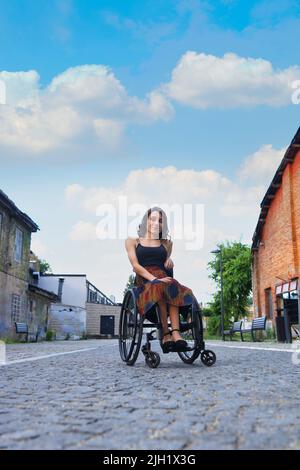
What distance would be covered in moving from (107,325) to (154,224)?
156 ft

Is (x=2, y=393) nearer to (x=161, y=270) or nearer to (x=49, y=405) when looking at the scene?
(x=49, y=405)

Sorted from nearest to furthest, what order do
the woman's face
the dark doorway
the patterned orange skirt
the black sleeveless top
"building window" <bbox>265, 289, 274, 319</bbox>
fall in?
1. the patterned orange skirt
2. the black sleeveless top
3. the woman's face
4. "building window" <bbox>265, 289, 274, 319</bbox>
5. the dark doorway

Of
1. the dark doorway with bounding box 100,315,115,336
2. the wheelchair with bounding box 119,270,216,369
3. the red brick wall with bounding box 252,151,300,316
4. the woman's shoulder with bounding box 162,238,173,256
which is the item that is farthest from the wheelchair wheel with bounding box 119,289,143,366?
the dark doorway with bounding box 100,315,115,336

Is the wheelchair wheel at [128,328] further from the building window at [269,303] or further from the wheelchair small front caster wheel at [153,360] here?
the building window at [269,303]

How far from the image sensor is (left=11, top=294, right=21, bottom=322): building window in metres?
22.8

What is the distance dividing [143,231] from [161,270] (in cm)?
60

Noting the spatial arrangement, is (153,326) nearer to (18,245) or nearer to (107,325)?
(18,245)

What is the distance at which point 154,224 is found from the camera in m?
5.54

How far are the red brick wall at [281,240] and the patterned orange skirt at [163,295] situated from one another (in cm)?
1656

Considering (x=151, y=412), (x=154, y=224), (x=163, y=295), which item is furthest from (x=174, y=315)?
(x=151, y=412)

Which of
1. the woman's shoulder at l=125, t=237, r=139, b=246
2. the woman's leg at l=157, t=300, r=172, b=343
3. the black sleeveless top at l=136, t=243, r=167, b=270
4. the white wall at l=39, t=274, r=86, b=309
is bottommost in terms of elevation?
the woman's leg at l=157, t=300, r=172, b=343

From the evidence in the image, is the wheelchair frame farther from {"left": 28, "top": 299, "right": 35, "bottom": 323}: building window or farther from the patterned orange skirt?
{"left": 28, "top": 299, "right": 35, "bottom": 323}: building window
